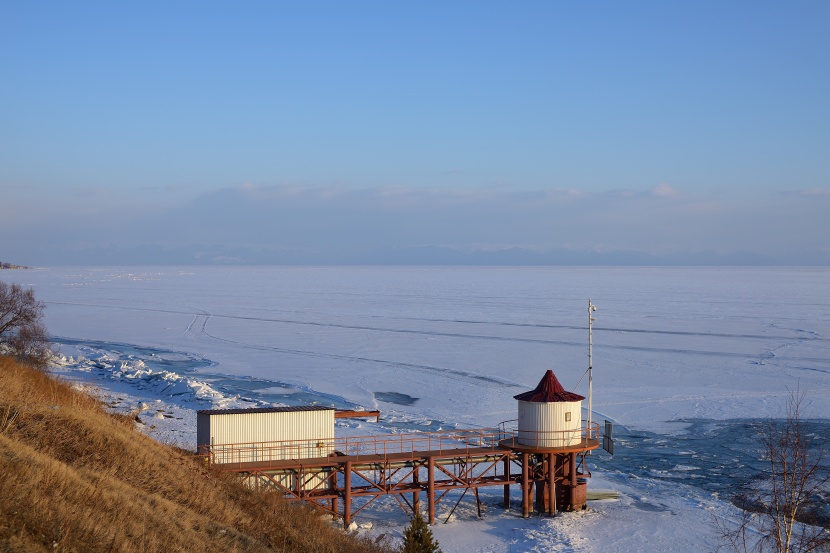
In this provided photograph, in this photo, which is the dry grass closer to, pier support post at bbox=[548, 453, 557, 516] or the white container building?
the white container building

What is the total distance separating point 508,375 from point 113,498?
106 feet

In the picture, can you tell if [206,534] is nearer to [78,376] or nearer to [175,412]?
[175,412]

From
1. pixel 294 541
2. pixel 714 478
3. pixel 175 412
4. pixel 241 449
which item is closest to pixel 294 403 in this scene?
pixel 175 412

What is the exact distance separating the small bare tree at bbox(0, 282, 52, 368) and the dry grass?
932 inches

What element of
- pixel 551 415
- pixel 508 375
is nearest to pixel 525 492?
pixel 551 415

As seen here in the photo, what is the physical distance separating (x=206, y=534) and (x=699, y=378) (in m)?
33.3

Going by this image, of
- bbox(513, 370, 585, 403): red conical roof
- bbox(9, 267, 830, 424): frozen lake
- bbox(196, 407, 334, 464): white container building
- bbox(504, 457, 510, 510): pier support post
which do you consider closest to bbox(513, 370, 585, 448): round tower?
bbox(513, 370, 585, 403): red conical roof

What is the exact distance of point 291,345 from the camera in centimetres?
5572

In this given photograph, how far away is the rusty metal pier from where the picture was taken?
76.4 ft

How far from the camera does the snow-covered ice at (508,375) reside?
23797 millimetres

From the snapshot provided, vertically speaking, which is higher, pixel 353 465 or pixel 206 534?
pixel 206 534

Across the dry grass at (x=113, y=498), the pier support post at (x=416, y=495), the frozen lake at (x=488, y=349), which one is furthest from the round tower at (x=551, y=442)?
the dry grass at (x=113, y=498)

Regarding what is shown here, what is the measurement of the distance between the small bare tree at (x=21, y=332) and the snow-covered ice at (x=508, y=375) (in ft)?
6.95

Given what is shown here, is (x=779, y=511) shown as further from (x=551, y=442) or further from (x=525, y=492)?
(x=525, y=492)
